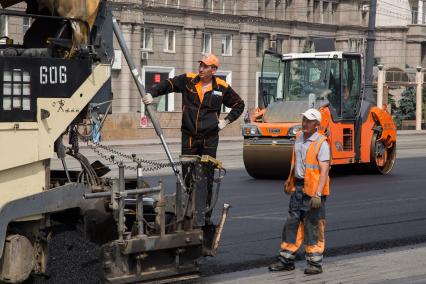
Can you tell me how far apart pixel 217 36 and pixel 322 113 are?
38339mm

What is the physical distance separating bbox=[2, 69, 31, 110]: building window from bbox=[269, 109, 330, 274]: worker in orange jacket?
299cm

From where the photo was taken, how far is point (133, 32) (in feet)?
170

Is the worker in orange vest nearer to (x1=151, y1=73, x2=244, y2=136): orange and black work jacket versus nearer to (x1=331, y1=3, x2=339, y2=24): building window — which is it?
(x1=151, y1=73, x2=244, y2=136): orange and black work jacket

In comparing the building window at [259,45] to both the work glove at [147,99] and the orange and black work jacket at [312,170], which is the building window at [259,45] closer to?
the orange and black work jacket at [312,170]

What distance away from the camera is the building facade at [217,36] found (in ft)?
168

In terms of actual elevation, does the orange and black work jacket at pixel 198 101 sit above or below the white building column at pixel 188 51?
below

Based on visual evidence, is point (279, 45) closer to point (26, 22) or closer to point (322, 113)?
point (322, 113)

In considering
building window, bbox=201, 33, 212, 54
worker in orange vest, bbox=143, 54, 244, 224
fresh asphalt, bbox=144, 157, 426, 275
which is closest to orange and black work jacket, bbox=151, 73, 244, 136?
worker in orange vest, bbox=143, 54, 244, 224

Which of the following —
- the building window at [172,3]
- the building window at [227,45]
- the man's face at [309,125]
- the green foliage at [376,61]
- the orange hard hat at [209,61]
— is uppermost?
the building window at [172,3]

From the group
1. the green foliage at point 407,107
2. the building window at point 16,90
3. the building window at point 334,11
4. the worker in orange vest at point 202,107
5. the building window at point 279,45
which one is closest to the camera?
the building window at point 16,90

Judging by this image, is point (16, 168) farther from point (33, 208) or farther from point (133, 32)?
point (133, 32)

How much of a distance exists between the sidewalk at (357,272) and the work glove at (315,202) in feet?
2.10

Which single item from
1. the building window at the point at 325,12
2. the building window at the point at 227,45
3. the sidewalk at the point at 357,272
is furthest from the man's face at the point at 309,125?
the building window at the point at 325,12

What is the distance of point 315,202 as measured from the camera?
925 cm
